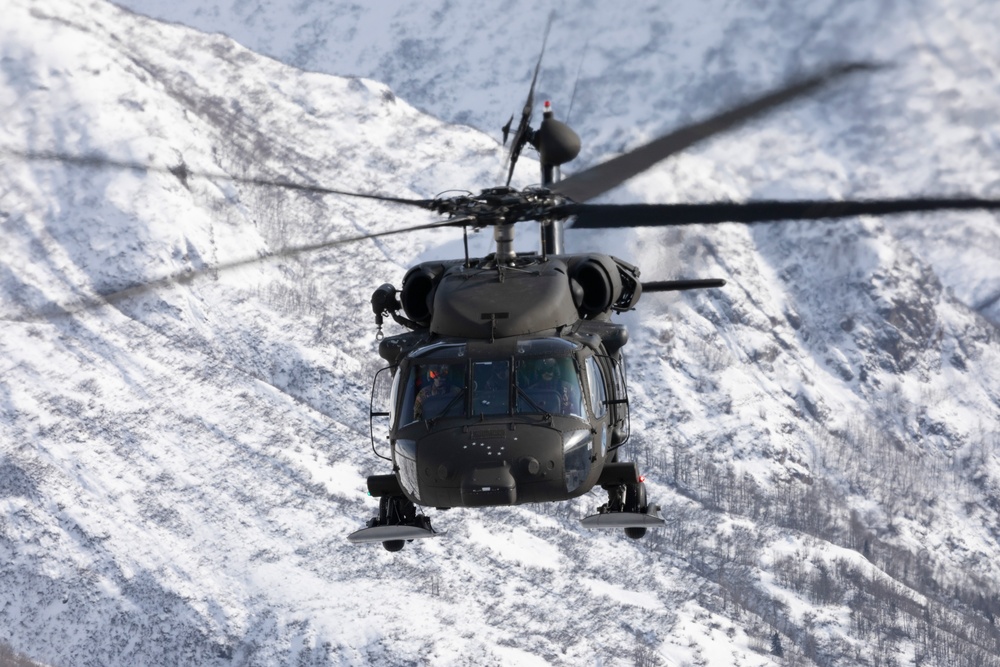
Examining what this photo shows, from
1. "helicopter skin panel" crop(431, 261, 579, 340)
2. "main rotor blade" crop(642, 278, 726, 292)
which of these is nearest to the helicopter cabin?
"helicopter skin panel" crop(431, 261, 579, 340)

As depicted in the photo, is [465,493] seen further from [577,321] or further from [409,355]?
[577,321]

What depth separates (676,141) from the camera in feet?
104

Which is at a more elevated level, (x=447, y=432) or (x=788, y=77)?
(x=788, y=77)

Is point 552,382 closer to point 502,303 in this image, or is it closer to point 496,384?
point 496,384

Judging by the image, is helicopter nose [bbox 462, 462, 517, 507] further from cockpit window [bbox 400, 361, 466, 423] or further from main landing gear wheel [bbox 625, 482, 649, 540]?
main landing gear wheel [bbox 625, 482, 649, 540]

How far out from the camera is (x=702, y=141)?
3064 cm

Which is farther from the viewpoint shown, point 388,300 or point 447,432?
point 388,300

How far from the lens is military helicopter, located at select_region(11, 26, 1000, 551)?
3222cm

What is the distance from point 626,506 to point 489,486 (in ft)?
19.5

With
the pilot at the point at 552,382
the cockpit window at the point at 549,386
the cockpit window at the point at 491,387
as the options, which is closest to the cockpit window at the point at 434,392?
the cockpit window at the point at 491,387

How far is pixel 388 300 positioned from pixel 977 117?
99.1ft

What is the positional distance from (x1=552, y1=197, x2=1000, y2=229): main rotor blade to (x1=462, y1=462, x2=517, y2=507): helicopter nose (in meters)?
5.31

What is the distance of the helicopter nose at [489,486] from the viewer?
32.2 metres

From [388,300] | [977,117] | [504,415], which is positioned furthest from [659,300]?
[504,415]
